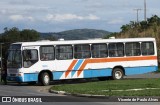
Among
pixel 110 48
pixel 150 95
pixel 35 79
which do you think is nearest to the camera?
pixel 150 95

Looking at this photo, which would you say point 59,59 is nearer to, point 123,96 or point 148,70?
point 148,70

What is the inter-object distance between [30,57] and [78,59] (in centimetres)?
330

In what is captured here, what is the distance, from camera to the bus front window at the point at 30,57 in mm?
29077

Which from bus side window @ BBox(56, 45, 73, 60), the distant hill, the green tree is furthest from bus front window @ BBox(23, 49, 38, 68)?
the green tree

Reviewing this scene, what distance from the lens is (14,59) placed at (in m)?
29.6

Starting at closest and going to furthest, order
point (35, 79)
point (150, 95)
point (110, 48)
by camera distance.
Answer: point (150, 95), point (35, 79), point (110, 48)

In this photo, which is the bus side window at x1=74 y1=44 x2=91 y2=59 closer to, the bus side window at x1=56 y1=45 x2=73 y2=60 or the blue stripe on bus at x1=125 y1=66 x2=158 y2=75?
the bus side window at x1=56 y1=45 x2=73 y2=60

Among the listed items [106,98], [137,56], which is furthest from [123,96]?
[137,56]

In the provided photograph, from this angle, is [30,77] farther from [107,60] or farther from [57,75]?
[107,60]

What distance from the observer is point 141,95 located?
736 inches

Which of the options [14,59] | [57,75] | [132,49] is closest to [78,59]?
[57,75]

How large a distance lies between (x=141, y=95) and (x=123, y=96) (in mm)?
736

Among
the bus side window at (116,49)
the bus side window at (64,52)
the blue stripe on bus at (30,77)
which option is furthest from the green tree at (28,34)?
the blue stripe on bus at (30,77)

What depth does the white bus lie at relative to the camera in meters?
29.2
